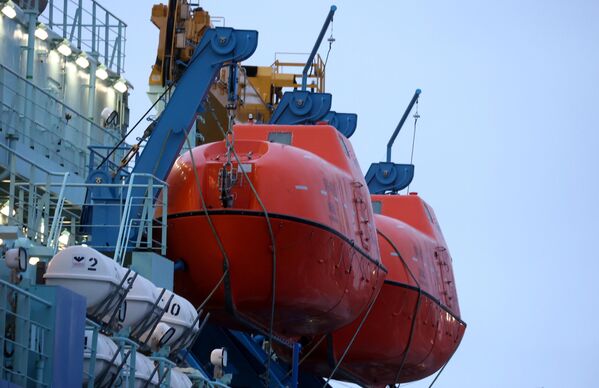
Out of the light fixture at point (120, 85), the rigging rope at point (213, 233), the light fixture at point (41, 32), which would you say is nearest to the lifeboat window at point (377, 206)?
the light fixture at point (120, 85)

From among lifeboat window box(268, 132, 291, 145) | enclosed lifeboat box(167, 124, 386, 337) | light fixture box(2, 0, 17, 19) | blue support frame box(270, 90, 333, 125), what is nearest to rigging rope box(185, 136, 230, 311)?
enclosed lifeboat box(167, 124, 386, 337)

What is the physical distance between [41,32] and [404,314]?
8914 millimetres

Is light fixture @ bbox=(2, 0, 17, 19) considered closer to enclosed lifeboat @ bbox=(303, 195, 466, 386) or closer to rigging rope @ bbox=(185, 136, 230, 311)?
rigging rope @ bbox=(185, 136, 230, 311)

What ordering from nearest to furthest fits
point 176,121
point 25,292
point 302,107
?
point 25,292, point 176,121, point 302,107

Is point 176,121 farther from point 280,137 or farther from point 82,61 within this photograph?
point 82,61

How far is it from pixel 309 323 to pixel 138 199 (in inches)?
162

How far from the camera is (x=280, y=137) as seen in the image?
24672mm

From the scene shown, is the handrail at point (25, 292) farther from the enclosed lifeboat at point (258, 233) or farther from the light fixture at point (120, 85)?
the light fixture at point (120, 85)

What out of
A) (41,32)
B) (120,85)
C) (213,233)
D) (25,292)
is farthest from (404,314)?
(25,292)

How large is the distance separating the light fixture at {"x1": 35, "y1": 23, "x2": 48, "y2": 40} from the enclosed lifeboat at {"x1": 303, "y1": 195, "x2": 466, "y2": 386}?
23.9 feet

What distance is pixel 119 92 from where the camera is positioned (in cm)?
2655

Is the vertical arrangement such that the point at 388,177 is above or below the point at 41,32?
below

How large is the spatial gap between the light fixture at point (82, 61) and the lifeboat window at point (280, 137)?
10.2 feet

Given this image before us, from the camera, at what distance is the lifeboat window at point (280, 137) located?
24.6 meters
